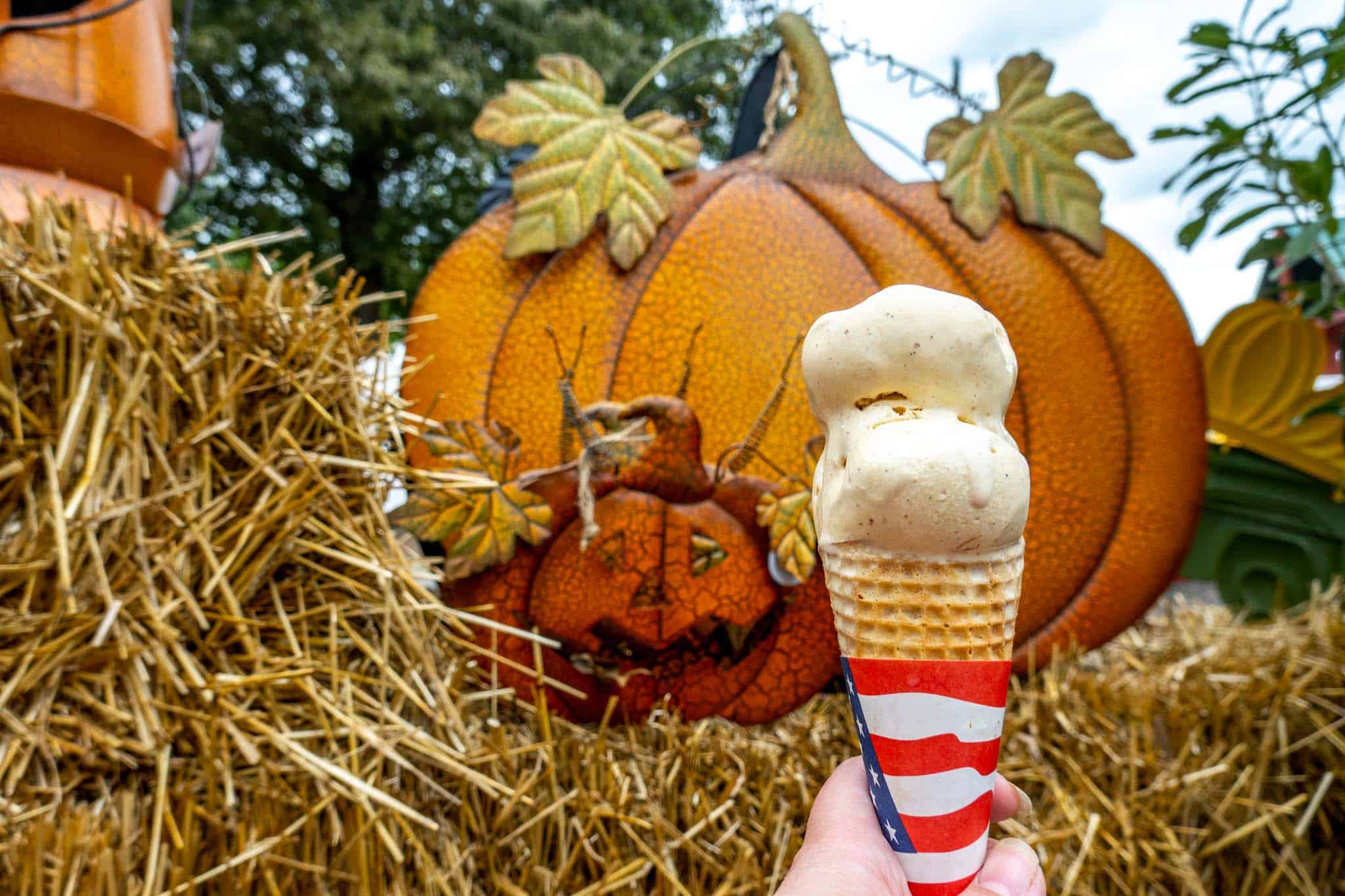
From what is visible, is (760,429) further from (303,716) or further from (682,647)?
(303,716)

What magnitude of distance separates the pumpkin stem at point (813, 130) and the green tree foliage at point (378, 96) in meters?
2.84

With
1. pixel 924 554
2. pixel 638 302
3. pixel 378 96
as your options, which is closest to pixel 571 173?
pixel 638 302

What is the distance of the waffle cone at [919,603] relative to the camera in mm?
405

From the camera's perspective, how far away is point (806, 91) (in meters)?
1.11

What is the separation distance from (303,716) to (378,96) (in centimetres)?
407

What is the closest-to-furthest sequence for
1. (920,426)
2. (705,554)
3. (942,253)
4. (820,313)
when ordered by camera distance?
(920,426)
(705,554)
(820,313)
(942,253)

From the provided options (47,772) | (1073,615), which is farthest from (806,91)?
(47,772)

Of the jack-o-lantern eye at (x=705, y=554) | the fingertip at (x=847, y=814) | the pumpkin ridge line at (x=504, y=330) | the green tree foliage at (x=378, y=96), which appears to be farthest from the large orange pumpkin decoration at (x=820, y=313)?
the green tree foliage at (x=378, y=96)

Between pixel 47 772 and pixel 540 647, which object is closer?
pixel 47 772

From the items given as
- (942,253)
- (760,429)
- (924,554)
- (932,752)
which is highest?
(942,253)

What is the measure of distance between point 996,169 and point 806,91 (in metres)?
0.29

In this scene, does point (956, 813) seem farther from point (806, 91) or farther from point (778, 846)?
point (806, 91)

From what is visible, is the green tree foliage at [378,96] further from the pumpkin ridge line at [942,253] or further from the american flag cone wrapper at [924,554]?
the american flag cone wrapper at [924,554]

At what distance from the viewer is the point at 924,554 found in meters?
0.40
